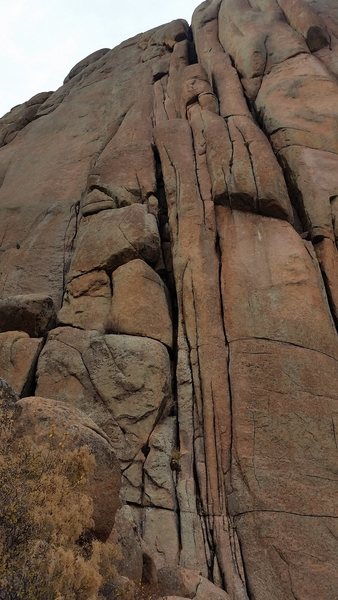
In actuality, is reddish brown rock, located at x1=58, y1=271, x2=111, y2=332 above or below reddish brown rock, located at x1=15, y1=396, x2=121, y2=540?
above

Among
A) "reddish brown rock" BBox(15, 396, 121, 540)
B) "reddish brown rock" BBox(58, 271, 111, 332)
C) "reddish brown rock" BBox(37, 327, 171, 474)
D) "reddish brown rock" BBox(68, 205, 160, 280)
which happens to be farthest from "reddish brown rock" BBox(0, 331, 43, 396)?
"reddish brown rock" BBox(15, 396, 121, 540)

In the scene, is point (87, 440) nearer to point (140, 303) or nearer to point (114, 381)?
point (114, 381)

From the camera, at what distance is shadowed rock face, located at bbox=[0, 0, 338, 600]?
43.9 feet

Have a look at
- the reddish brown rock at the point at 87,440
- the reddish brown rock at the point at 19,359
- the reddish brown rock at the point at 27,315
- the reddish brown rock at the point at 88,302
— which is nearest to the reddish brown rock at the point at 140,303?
the reddish brown rock at the point at 88,302

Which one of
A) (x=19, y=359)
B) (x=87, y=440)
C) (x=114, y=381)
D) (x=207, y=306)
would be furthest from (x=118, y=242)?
(x=87, y=440)

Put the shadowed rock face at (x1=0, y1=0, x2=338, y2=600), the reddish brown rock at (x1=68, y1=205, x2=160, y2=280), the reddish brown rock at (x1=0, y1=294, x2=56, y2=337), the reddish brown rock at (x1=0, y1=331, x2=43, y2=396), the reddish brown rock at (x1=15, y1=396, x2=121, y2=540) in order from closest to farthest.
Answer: the reddish brown rock at (x1=15, y1=396, x2=121, y2=540)
the shadowed rock face at (x1=0, y1=0, x2=338, y2=600)
the reddish brown rock at (x1=0, y1=331, x2=43, y2=396)
the reddish brown rock at (x1=0, y1=294, x2=56, y2=337)
the reddish brown rock at (x1=68, y1=205, x2=160, y2=280)

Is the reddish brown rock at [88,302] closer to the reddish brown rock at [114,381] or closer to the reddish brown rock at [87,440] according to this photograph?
the reddish brown rock at [114,381]

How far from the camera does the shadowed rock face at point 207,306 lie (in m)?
13.4

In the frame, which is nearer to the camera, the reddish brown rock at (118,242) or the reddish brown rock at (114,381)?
the reddish brown rock at (114,381)

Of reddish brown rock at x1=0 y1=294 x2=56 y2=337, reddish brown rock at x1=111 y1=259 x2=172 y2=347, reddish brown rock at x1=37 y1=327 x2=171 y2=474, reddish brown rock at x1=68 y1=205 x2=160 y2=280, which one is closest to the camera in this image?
reddish brown rock at x1=37 y1=327 x2=171 y2=474

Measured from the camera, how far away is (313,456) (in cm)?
1414

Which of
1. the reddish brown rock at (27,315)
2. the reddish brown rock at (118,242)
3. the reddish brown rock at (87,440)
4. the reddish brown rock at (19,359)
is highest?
the reddish brown rock at (118,242)

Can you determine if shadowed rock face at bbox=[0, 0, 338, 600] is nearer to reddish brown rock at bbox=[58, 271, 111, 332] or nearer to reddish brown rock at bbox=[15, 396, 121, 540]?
reddish brown rock at bbox=[58, 271, 111, 332]

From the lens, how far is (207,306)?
1728cm
